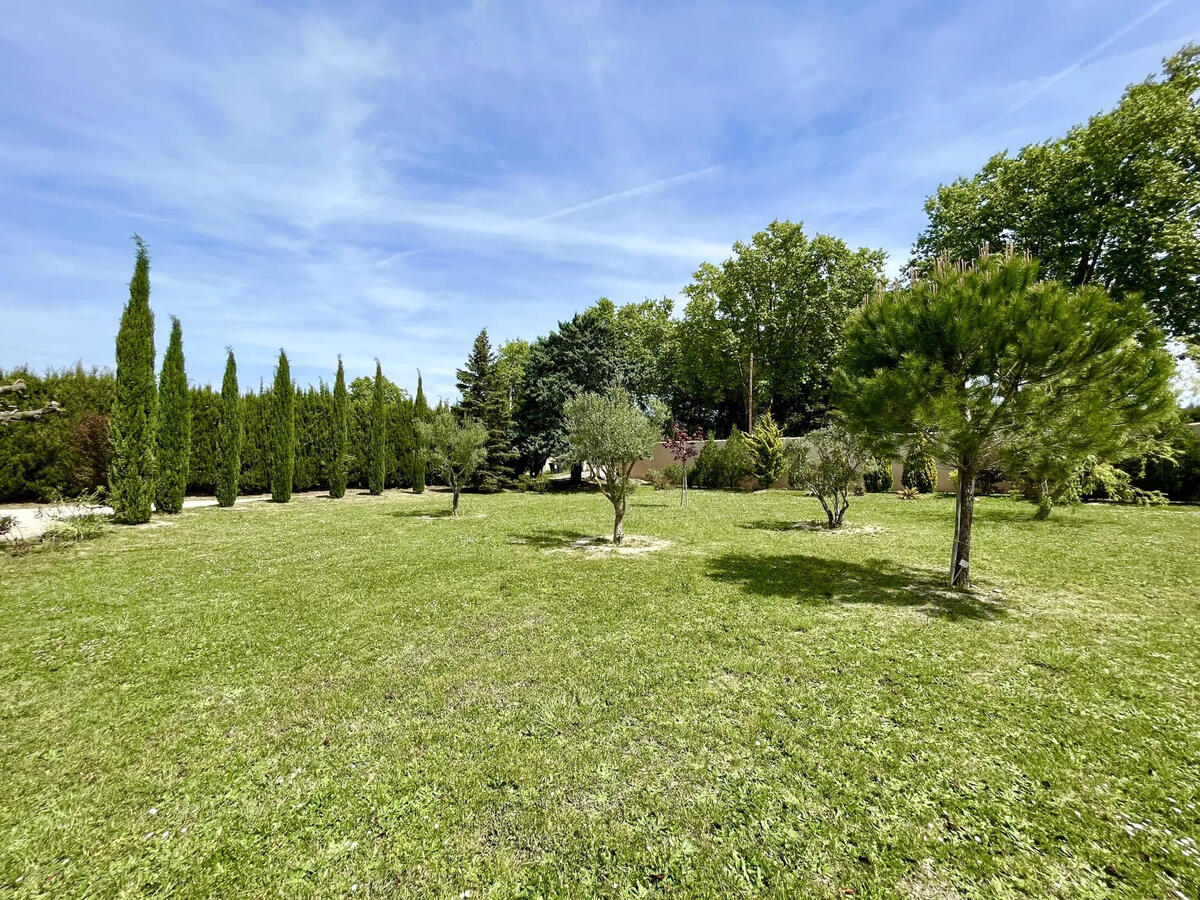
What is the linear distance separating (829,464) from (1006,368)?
230 inches

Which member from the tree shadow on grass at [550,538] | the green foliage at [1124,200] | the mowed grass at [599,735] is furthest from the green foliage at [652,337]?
the mowed grass at [599,735]

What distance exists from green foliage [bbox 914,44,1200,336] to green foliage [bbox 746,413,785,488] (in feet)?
35.6

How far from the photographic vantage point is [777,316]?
3023cm

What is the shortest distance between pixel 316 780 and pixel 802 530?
1131 centimetres

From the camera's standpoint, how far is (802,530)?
38.9 feet

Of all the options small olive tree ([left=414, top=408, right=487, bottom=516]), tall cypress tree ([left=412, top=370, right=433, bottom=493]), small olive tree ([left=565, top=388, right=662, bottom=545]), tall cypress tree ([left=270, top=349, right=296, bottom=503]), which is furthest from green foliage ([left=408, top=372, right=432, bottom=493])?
small olive tree ([left=565, top=388, right=662, bottom=545])

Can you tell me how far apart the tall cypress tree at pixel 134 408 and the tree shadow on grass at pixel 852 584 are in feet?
45.5

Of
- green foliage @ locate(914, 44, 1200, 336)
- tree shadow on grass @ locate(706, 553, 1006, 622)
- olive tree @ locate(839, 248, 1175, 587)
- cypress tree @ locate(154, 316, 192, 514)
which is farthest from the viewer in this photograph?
green foliage @ locate(914, 44, 1200, 336)

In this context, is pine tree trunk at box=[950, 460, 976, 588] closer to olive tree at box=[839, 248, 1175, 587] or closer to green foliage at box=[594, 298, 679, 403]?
olive tree at box=[839, 248, 1175, 587]

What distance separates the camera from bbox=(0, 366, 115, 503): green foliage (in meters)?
13.5

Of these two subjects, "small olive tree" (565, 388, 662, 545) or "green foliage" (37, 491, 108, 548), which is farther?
"small olive tree" (565, 388, 662, 545)

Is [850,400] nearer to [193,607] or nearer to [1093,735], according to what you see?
[1093,735]

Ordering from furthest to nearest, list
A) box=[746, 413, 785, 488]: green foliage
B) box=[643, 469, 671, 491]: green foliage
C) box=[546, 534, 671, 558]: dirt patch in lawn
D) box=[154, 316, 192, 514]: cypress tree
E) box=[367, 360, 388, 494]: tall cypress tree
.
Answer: box=[643, 469, 671, 491]: green foliage, box=[746, 413, 785, 488]: green foliage, box=[367, 360, 388, 494]: tall cypress tree, box=[154, 316, 192, 514]: cypress tree, box=[546, 534, 671, 558]: dirt patch in lawn

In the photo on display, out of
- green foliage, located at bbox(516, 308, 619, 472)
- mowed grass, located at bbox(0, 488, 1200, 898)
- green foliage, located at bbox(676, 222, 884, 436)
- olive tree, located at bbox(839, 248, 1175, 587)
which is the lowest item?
mowed grass, located at bbox(0, 488, 1200, 898)
